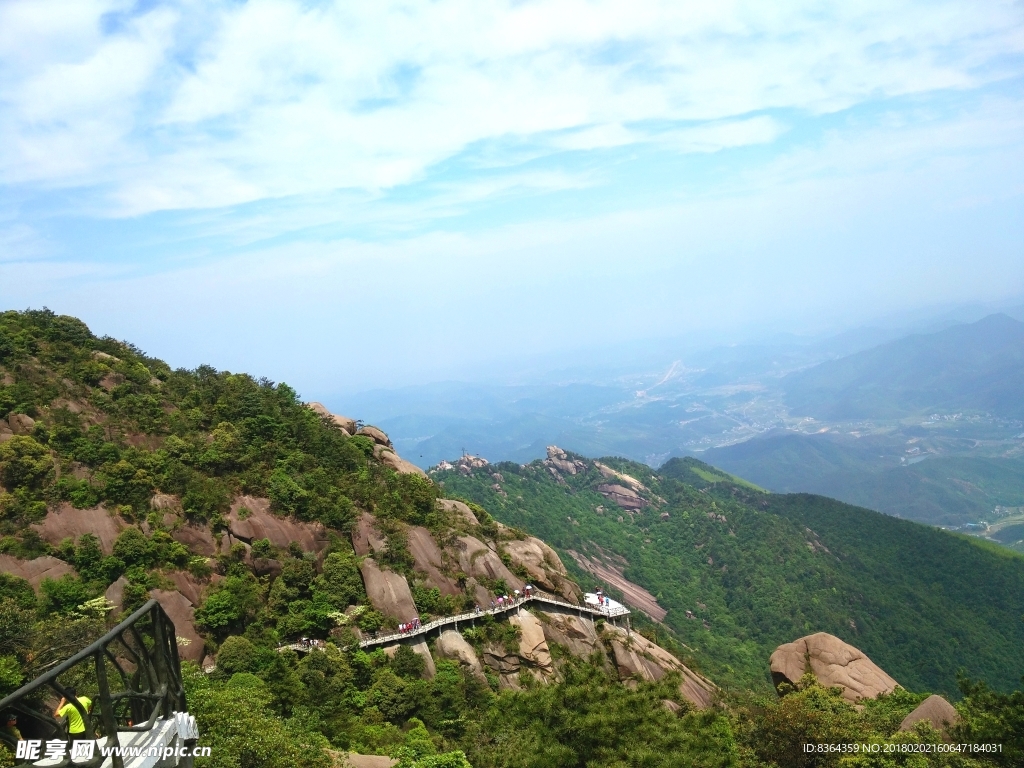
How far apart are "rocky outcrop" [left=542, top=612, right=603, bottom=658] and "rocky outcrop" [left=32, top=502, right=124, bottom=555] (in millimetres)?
24122

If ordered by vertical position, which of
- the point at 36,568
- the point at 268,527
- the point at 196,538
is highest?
the point at 36,568

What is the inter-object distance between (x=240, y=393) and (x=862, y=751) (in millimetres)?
41096

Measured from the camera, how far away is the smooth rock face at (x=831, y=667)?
31.5 meters

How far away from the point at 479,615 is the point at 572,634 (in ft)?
21.1

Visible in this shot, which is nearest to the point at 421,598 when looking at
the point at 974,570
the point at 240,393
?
the point at 240,393

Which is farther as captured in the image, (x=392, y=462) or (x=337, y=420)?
(x=337, y=420)

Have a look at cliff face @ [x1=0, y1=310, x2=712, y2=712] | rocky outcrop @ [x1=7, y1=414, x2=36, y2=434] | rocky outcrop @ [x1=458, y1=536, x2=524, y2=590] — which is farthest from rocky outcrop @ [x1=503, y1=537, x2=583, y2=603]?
rocky outcrop @ [x1=7, y1=414, x2=36, y2=434]

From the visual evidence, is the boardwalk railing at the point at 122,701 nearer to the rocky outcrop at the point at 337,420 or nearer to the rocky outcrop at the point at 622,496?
the rocky outcrop at the point at 337,420

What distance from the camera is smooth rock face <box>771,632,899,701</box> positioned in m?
31.5

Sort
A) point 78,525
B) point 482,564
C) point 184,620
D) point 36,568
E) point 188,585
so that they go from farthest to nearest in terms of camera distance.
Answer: point 482,564 → point 188,585 → point 78,525 → point 184,620 → point 36,568

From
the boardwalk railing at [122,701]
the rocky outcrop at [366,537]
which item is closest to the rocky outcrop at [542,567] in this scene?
the rocky outcrop at [366,537]

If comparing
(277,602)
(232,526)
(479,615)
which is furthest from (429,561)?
(232,526)

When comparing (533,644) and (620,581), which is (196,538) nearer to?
(533,644)

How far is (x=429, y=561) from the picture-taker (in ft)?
123
